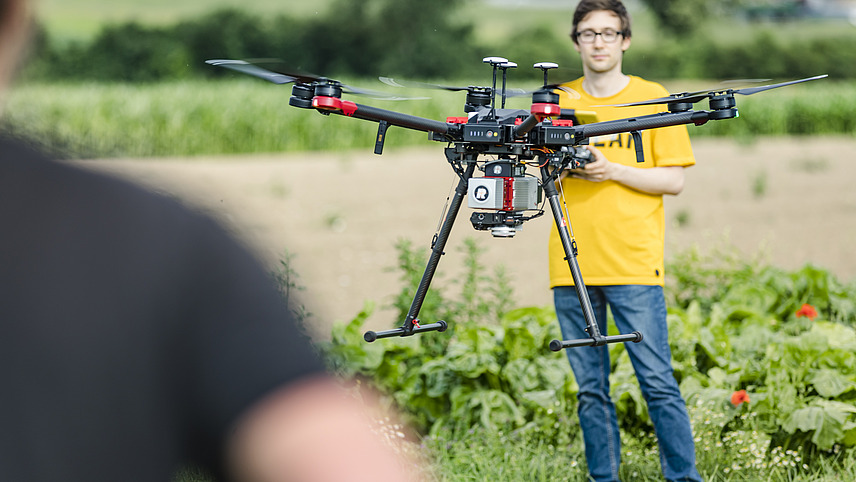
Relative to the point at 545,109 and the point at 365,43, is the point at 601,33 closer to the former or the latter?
the point at 545,109

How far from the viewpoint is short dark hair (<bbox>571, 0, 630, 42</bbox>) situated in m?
3.15

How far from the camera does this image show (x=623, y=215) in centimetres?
335

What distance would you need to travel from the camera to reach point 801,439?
13.5ft

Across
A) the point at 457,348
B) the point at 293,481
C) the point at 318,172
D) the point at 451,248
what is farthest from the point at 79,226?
the point at 318,172

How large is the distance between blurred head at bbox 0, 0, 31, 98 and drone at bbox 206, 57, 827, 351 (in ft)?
4.33

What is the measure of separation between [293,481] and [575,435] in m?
3.85

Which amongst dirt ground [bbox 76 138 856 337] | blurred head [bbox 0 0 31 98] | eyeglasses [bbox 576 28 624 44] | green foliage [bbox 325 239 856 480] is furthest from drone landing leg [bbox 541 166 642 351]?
dirt ground [bbox 76 138 856 337]

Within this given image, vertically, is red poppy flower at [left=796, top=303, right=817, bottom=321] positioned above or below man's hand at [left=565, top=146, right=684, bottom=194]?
below

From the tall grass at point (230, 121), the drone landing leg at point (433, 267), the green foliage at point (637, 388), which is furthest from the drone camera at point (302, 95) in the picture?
the tall grass at point (230, 121)

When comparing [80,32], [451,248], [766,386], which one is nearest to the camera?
[766,386]

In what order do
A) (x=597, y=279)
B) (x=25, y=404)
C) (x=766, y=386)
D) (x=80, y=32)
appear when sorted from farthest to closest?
(x=80, y=32) < (x=766, y=386) < (x=597, y=279) < (x=25, y=404)

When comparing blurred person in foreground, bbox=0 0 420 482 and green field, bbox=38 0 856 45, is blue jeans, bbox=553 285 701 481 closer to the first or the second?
blurred person in foreground, bbox=0 0 420 482

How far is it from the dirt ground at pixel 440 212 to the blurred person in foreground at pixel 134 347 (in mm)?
4738

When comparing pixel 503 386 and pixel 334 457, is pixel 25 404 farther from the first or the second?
pixel 503 386
